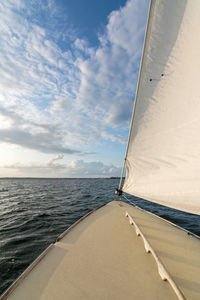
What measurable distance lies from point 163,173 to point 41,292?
302cm

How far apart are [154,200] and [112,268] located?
1.77m

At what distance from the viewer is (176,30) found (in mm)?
3275

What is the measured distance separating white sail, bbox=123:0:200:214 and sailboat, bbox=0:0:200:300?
20mm

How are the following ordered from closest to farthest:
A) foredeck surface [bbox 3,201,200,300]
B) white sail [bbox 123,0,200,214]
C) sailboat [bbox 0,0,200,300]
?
1. foredeck surface [bbox 3,201,200,300]
2. sailboat [bbox 0,0,200,300]
3. white sail [bbox 123,0,200,214]

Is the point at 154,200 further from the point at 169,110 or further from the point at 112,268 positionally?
the point at 169,110

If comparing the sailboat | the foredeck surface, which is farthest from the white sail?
the foredeck surface

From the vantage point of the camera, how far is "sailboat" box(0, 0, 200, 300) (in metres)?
1.84

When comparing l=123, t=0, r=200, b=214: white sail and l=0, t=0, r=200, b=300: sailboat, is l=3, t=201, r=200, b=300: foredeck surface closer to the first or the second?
l=0, t=0, r=200, b=300: sailboat

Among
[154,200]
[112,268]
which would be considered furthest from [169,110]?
[112,268]

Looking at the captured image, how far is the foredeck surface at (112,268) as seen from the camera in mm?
1729

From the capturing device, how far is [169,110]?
11.0 feet

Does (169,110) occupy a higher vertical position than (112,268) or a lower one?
higher

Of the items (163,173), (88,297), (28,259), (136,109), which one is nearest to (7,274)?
(28,259)

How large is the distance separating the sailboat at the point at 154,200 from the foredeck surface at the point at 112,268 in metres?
0.01
